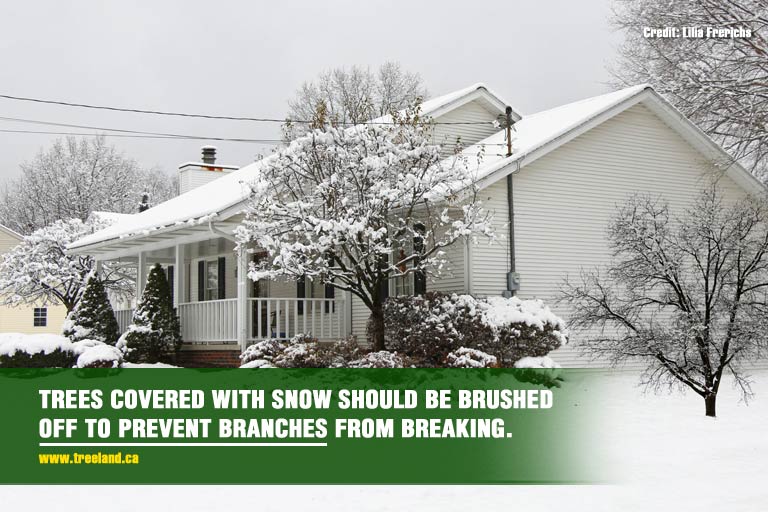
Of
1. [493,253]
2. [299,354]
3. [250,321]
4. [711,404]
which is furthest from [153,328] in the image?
[711,404]

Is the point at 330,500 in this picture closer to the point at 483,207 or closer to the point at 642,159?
the point at 483,207

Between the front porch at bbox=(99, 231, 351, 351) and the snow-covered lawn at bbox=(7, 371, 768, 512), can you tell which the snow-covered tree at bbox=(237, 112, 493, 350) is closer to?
the front porch at bbox=(99, 231, 351, 351)

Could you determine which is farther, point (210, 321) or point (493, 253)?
point (210, 321)

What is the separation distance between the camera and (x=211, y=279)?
25781 mm

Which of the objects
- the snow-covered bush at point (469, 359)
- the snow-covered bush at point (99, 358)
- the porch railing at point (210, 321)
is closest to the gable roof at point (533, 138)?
the porch railing at point (210, 321)

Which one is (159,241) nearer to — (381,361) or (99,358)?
(99,358)

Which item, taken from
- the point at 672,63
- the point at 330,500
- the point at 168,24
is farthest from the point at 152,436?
the point at 168,24

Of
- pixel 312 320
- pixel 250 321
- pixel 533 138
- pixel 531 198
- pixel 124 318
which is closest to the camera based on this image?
pixel 250 321

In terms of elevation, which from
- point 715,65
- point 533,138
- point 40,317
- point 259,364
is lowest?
point 259,364

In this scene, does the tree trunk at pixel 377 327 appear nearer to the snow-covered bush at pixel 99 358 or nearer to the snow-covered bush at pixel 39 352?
the snow-covered bush at pixel 99 358

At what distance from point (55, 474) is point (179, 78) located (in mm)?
49726

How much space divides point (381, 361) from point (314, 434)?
3.99m

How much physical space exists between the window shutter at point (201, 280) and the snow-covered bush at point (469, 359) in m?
12.5

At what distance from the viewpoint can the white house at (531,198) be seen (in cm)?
1781
